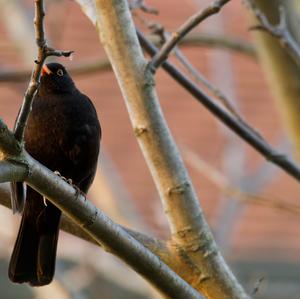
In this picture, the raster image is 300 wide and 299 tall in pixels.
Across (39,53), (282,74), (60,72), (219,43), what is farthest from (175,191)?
(219,43)

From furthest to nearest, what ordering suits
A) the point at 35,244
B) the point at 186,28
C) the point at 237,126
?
the point at 237,126
the point at 35,244
the point at 186,28

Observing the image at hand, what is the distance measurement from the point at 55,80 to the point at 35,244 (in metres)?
0.81

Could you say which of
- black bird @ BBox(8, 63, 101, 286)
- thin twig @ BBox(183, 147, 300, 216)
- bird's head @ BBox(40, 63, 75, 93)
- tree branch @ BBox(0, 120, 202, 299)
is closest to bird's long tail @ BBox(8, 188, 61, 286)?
black bird @ BBox(8, 63, 101, 286)

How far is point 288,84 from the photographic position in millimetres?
4520

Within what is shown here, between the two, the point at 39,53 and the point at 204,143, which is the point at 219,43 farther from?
the point at 204,143

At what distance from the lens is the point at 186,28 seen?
3.36 m

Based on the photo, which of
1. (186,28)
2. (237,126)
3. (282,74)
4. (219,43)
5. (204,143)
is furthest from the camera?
(204,143)

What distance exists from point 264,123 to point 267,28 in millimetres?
5980

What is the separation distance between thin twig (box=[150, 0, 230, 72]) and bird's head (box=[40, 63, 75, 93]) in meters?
0.78

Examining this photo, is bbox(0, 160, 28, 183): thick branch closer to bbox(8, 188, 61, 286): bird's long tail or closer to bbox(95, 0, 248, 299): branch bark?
bbox(95, 0, 248, 299): branch bark

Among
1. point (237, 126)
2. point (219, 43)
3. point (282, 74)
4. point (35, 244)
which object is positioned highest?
point (219, 43)

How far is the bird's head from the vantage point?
13.4 ft

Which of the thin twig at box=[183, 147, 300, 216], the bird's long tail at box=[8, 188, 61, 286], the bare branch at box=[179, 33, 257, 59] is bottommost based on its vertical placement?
the bird's long tail at box=[8, 188, 61, 286]

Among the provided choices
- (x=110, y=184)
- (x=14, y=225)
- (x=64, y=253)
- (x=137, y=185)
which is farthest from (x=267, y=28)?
(x=137, y=185)
